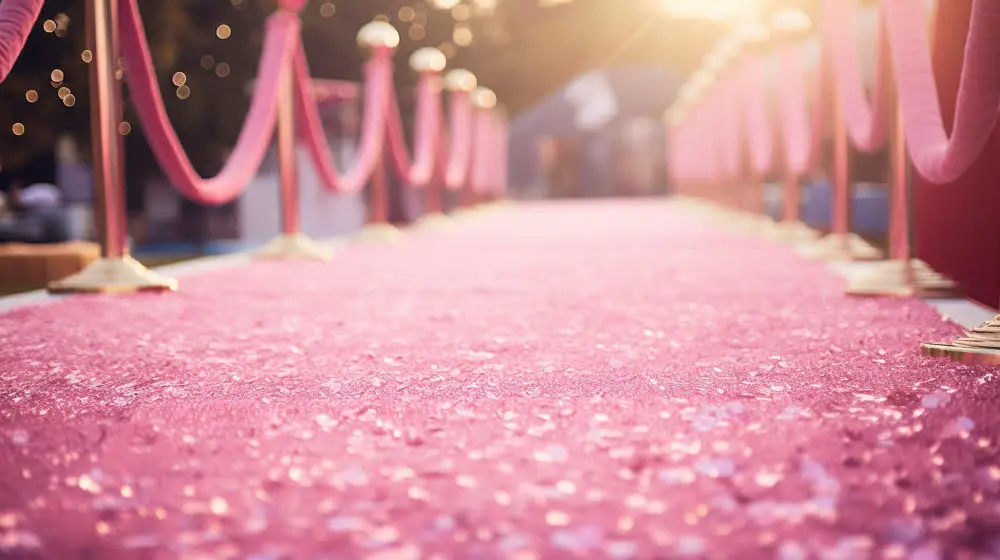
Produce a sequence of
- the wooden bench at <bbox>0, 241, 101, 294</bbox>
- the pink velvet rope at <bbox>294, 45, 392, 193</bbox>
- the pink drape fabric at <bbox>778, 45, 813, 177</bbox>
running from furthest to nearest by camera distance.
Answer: the pink drape fabric at <bbox>778, 45, 813, 177</bbox>, the pink velvet rope at <bbox>294, 45, 392, 193</bbox>, the wooden bench at <bbox>0, 241, 101, 294</bbox>

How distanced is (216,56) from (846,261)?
729cm

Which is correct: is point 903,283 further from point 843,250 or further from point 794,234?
point 794,234

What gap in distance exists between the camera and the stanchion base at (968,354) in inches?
90.6

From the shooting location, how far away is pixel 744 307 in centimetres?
358

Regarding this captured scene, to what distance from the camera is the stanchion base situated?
7.55 feet

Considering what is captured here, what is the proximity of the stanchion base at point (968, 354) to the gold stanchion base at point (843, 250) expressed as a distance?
10.8 feet

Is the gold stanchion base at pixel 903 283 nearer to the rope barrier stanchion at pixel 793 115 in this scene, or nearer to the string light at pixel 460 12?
the rope barrier stanchion at pixel 793 115

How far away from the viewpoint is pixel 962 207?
12.8 ft

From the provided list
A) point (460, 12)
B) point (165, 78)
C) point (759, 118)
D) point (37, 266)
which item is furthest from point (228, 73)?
point (460, 12)

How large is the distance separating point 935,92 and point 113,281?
10.2ft

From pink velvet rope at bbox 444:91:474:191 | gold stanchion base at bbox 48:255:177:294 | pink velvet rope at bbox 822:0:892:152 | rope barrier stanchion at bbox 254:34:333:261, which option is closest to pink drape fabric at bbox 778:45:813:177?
pink velvet rope at bbox 822:0:892:152

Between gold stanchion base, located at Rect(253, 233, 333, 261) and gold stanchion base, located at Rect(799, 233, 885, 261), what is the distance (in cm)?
279

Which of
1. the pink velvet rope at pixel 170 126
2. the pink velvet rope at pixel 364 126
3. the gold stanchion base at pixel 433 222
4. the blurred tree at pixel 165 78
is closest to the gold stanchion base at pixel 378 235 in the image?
the pink velvet rope at pixel 364 126

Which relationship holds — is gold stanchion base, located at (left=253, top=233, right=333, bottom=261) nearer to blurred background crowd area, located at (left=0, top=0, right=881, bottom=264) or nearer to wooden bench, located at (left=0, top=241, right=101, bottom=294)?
wooden bench, located at (left=0, top=241, right=101, bottom=294)
